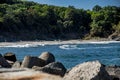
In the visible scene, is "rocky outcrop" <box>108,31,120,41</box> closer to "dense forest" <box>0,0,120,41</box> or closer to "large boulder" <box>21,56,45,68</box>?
"dense forest" <box>0,0,120,41</box>

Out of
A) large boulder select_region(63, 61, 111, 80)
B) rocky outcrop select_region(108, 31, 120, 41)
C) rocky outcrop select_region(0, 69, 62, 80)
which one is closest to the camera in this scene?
large boulder select_region(63, 61, 111, 80)

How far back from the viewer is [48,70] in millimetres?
19656

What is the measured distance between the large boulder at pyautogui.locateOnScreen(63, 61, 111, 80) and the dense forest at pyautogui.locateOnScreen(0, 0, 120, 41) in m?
102

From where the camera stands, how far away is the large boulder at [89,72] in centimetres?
1417

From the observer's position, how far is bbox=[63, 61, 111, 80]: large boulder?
1417 centimetres

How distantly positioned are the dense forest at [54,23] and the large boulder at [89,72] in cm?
10168

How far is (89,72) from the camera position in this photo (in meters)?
14.3

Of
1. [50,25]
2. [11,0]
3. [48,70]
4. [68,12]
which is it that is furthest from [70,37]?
[48,70]

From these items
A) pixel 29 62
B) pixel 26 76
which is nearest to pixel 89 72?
pixel 26 76

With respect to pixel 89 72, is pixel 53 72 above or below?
below

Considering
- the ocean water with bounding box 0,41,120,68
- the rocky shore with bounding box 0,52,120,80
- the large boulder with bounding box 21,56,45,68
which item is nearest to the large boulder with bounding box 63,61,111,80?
the rocky shore with bounding box 0,52,120,80

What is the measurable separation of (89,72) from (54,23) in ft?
435

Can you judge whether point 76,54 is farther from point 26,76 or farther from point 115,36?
point 115,36

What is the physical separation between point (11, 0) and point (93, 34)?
39778mm
